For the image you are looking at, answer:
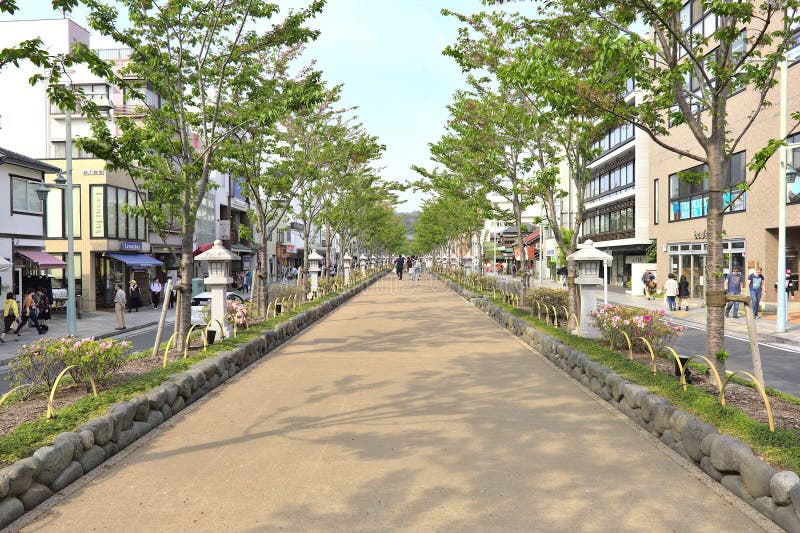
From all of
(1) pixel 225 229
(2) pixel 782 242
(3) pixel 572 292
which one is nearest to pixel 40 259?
(1) pixel 225 229

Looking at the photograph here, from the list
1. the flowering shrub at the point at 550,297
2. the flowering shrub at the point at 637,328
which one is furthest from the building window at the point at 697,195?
the flowering shrub at the point at 637,328

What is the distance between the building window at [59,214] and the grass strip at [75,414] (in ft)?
75.7

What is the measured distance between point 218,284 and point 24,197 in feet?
55.9

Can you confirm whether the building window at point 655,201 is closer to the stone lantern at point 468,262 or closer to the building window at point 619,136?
the building window at point 619,136

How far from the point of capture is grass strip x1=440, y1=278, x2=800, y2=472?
4863mm

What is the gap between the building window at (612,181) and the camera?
130 feet

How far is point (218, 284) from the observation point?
12992 mm

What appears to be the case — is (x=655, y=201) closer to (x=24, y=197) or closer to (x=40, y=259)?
(x=40, y=259)

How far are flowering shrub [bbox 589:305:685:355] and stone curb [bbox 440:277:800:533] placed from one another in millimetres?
1392

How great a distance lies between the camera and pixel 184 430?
689cm

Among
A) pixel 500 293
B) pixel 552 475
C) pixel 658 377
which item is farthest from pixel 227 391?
pixel 500 293

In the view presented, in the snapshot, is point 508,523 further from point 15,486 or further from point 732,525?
point 15,486

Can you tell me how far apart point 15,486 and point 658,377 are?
730 cm

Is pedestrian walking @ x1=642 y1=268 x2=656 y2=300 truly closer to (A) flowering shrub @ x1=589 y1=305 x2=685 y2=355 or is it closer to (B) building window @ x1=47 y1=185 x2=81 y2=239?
(A) flowering shrub @ x1=589 y1=305 x2=685 y2=355
